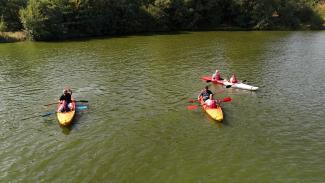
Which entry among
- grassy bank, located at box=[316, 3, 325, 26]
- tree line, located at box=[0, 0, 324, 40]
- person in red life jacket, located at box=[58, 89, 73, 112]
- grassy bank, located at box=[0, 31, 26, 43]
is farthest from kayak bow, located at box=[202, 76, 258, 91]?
grassy bank, located at box=[316, 3, 325, 26]

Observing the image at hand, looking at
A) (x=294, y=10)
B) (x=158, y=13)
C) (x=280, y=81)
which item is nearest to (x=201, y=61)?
(x=280, y=81)

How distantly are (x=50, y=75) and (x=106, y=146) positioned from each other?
A: 24486mm

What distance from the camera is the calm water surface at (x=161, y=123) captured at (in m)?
23.5

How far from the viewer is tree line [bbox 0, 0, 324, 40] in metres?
79.4

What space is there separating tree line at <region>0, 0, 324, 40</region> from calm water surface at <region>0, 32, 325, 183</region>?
2251 cm

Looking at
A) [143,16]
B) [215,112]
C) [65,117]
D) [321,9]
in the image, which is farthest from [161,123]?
[321,9]

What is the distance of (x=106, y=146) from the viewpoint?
26922mm

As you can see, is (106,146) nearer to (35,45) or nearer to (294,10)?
(35,45)

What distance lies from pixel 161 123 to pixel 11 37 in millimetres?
59562

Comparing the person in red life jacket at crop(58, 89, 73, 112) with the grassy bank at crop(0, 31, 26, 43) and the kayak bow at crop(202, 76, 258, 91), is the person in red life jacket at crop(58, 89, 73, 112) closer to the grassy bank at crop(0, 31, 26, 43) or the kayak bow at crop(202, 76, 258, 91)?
the kayak bow at crop(202, 76, 258, 91)

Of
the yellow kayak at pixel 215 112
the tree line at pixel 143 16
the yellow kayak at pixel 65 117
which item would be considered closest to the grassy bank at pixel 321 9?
the tree line at pixel 143 16

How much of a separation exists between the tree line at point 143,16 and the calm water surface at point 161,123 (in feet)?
73.8

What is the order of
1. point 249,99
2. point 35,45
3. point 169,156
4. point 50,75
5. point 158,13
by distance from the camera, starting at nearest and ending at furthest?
point 169,156 → point 249,99 → point 50,75 → point 35,45 → point 158,13

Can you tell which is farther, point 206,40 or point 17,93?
point 206,40
